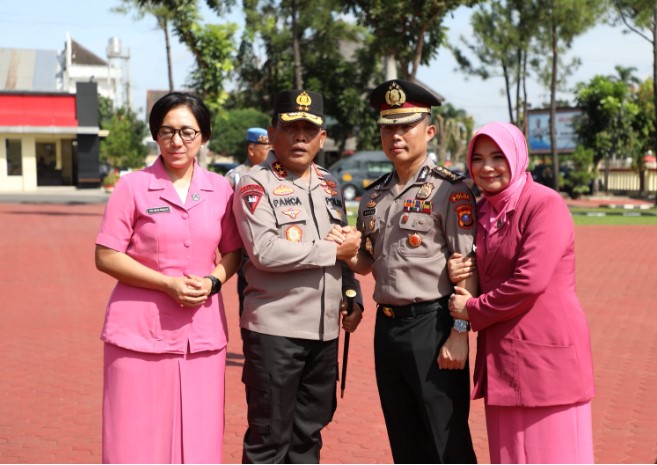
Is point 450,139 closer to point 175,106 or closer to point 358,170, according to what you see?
point 358,170

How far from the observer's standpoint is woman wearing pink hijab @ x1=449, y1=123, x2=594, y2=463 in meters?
3.14

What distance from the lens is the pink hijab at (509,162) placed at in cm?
320

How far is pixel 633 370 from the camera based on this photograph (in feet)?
22.3

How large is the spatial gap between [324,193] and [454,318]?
31.6 inches

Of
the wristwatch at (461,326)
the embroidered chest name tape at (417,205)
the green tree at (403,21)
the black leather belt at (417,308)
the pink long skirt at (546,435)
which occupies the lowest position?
the pink long skirt at (546,435)

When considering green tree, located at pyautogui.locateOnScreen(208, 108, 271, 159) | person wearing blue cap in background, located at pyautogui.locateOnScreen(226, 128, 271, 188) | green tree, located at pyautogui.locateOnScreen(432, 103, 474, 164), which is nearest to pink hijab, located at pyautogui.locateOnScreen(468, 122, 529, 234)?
person wearing blue cap in background, located at pyautogui.locateOnScreen(226, 128, 271, 188)

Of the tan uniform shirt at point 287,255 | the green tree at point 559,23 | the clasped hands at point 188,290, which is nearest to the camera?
the clasped hands at point 188,290

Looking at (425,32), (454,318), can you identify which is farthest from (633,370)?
(425,32)

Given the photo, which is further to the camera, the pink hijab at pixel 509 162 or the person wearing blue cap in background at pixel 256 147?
the person wearing blue cap in background at pixel 256 147

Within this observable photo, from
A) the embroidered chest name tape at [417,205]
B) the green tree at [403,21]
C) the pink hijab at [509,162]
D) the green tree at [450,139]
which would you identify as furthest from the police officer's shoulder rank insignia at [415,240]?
the green tree at [450,139]

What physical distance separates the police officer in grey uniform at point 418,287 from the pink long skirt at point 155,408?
30.5 inches

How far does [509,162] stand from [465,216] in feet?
1.12

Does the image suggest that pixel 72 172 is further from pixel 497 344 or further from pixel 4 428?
pixel 497 344

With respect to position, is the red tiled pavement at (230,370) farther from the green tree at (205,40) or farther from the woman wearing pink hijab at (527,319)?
the green tree at (205,40)
